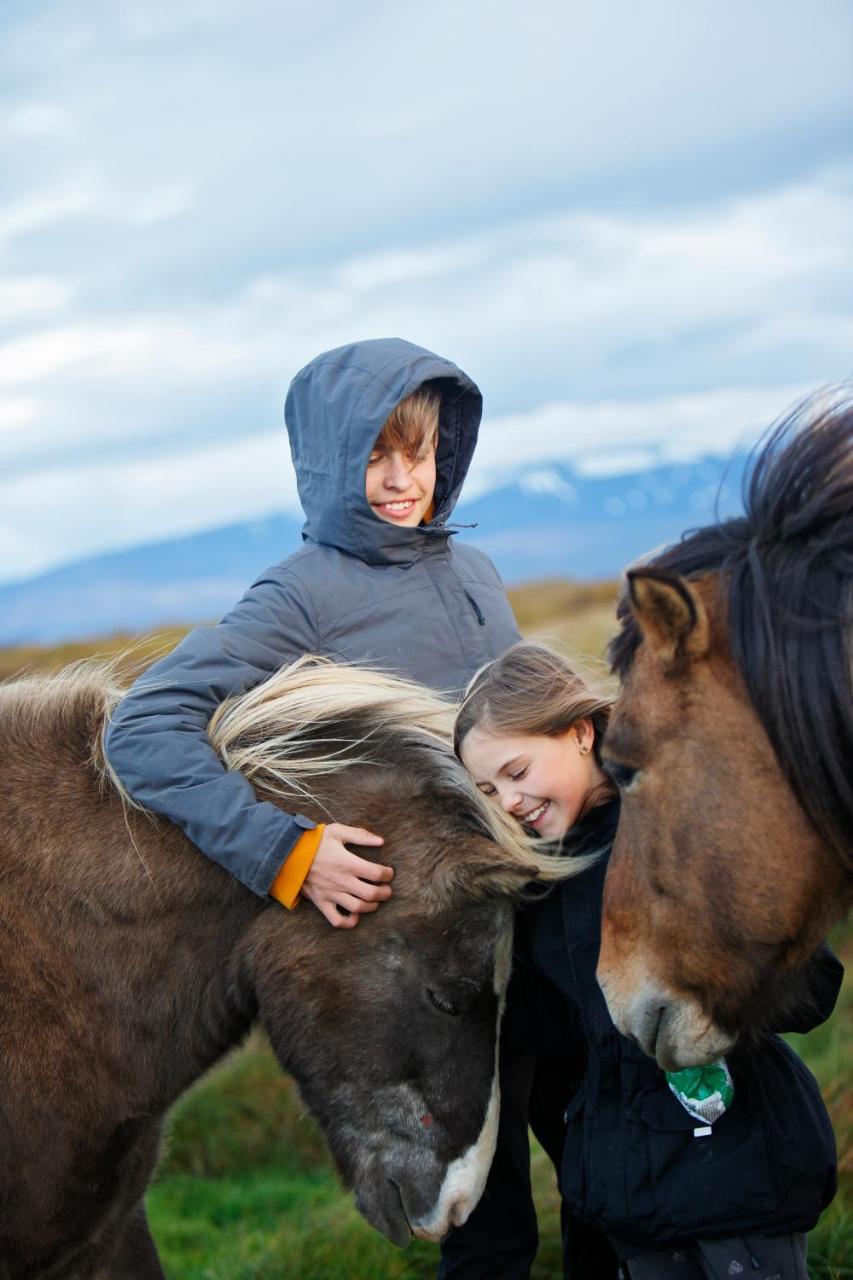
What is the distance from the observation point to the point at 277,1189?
6.85m

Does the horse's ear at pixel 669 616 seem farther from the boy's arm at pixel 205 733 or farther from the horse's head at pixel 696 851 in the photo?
the boy's arm at pixel 205 733

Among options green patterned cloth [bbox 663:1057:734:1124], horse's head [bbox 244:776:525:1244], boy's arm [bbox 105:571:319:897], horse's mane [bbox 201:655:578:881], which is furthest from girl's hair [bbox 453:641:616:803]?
green patterned cloth [bbox 663:1057:734:1124]

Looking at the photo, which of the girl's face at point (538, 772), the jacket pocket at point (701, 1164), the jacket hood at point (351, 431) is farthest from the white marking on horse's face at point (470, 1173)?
the jacket hood at point (351, 431)

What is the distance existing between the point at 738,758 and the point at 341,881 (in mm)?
1128

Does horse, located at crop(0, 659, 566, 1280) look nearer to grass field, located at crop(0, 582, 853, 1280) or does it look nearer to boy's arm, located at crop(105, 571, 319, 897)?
boy's arm, located at crop(105, 571, 319, 897)

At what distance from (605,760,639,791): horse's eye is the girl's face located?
1.61 ft

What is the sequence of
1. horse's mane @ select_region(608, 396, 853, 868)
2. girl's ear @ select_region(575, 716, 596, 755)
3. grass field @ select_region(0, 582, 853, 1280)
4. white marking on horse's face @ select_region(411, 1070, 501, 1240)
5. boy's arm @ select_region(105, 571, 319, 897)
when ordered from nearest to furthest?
horse's mane @ select_region(608, 396, 853, 868)
boy's arm @ select_region(105, 571, 319, 897)
white marking on horse's face @ select_region(411, 1070, 501, 1240)
girl's ear @ select_region(575, 716, 596, 755)
grass field @ select_region(0, 582, 853, 1280)

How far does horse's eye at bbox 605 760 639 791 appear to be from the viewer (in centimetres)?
285

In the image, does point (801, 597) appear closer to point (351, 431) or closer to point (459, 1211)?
point (351, 431)

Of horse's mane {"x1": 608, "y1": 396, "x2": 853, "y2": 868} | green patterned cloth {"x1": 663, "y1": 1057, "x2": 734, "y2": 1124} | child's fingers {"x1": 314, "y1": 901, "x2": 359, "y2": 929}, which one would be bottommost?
green patterned cloth {"x1": 663, "y1": 1057, "x2": 734, "y2": 1124}

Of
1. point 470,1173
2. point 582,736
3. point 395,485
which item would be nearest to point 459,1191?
point 470,1173

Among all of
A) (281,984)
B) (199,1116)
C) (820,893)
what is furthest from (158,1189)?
(820,893)

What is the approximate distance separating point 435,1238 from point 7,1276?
115cm

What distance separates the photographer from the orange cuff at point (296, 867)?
326 centimetres
